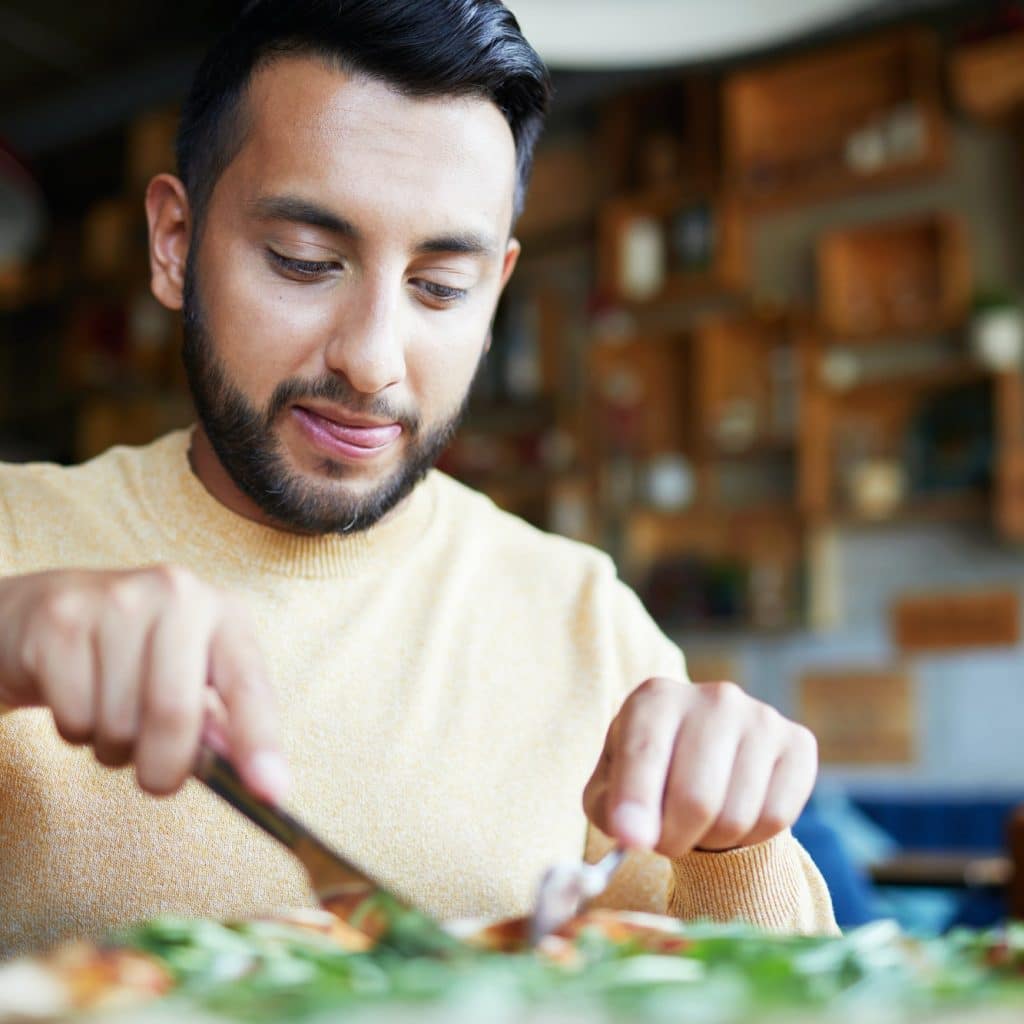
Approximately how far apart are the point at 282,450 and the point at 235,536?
0.43 ft

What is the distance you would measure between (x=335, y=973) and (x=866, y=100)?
4762 millimetres

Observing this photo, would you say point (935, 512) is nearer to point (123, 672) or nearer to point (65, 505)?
point (65, 505)

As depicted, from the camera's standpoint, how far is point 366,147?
1.06 m

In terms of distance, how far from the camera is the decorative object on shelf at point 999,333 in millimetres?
4320

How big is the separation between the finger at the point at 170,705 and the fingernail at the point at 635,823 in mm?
229

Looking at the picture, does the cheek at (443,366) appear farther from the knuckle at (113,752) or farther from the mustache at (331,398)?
the knuckle at (113,752)

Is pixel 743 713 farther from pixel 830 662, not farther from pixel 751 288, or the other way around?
pixel 751 288

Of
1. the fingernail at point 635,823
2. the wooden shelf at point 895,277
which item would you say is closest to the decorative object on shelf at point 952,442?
the wooden shelf at point 895,277

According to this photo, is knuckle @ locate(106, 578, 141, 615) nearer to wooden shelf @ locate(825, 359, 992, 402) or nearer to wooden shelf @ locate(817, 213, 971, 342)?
wooden shelf @ locate(825, 359, 992, 402)

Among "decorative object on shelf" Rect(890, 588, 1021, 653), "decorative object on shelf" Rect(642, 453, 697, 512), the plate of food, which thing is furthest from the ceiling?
the plate of food

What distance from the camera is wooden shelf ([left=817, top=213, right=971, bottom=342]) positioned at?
4.50 m

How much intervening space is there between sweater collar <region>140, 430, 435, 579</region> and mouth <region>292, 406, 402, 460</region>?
133 mm

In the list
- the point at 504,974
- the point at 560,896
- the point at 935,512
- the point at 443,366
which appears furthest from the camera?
the point at 935,512

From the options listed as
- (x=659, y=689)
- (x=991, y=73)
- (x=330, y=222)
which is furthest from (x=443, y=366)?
(x=991, y=73)
